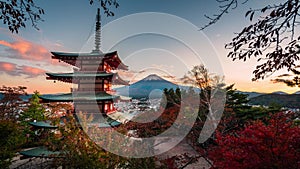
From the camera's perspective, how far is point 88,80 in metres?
9.91

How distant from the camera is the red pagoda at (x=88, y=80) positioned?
Answer: 9578 millimetres

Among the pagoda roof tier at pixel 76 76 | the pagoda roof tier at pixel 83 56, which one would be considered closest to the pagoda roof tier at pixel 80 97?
the pagoda roof tier at pixel 76 76

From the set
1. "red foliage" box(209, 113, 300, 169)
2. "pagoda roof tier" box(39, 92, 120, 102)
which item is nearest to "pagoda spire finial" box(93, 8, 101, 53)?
"pagoda roof tier" box(39, 92, 120, 102)

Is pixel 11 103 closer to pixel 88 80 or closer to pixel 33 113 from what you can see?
pixel 33 113

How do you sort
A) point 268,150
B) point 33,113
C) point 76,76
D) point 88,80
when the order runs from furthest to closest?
1. point 33,113
2. point 88,80
3. point 76,76
4. point 268,150

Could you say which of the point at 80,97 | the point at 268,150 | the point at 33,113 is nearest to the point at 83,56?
the point at 80,97

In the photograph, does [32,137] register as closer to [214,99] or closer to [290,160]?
[214,99]

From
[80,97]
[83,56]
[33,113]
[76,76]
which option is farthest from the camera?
[33,113]

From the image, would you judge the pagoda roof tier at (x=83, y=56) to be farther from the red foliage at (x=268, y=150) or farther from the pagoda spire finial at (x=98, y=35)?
the red foliage at (x=268, y=150)

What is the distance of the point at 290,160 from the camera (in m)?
4.06

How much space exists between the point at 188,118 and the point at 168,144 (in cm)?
269

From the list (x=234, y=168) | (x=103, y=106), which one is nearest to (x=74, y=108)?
(x=103, y=106)

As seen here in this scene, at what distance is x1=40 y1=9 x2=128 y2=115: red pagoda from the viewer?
9578mm

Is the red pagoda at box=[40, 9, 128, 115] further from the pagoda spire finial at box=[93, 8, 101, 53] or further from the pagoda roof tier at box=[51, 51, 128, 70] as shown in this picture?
the pagoda spire finial at box=[93, 8, 101, 53]
